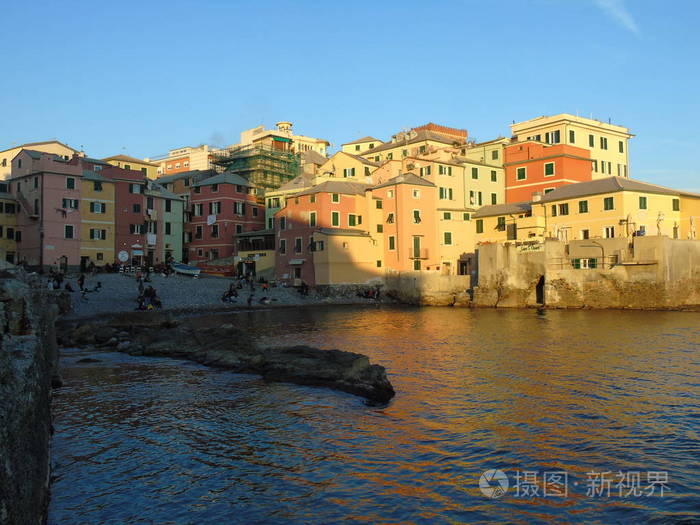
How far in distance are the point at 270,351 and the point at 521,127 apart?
236ft

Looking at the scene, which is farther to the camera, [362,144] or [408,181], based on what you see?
[362,144]

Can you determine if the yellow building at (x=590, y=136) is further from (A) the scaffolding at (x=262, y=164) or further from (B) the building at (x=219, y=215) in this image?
(B) the building at (x=219, y=215)

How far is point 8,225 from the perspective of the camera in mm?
65062

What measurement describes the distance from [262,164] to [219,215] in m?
12.1

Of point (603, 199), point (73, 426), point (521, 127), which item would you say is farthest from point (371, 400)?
point (521, 127)

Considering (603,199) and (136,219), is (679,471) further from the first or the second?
(136,219)

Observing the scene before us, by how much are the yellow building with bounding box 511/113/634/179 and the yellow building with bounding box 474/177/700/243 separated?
49.5 ft

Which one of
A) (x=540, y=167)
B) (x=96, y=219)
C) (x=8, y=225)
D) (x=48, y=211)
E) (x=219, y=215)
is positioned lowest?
(x=8, y=225)

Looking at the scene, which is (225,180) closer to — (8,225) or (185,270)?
(185,270)

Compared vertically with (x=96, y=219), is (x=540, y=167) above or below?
above

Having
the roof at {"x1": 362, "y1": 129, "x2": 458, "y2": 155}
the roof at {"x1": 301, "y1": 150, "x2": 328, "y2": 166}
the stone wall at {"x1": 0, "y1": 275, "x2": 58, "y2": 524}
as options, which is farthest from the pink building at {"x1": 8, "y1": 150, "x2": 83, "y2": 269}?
the stone wall at {"x1": 0, "y1": 275, "x2": 58, "y2": 524}

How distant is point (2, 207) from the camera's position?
6500 centimetres

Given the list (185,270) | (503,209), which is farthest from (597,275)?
(185,270)

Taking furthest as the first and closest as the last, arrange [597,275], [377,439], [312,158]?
1. [312,158]
2. [597,275]
3. [377,439]
